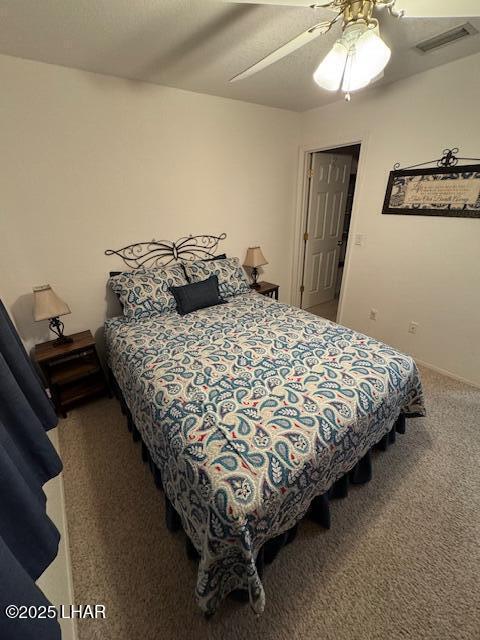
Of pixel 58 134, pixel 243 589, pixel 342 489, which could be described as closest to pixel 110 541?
pixel 243 589

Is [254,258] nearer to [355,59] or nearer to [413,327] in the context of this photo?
[413,327]

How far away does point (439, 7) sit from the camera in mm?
989

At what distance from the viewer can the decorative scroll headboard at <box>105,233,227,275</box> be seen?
2485mm

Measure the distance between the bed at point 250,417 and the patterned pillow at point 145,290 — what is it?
0.31 metres

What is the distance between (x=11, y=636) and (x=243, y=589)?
921 mm

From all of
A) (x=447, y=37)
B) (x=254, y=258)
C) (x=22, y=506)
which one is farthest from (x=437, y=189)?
(x=22, y=506)

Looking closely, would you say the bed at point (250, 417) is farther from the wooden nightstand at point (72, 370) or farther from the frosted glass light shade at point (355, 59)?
the frosted glass light shade at point (355, 59)

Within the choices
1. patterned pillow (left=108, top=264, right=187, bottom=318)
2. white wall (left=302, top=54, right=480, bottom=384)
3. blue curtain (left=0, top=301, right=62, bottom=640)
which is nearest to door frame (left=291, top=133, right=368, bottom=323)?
white wall (left=302, top=54, right=480, bottom=384)

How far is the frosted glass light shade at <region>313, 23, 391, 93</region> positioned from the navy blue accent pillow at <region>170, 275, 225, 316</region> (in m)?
1.61

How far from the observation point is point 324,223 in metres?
3.72

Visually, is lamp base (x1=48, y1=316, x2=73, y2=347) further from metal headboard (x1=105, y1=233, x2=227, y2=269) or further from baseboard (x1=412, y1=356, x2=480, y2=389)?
baseboard (x1=412, y1=356, x2=480, y2=389)

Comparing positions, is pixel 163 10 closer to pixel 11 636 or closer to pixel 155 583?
pixel 11 636

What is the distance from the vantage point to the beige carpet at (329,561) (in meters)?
1.09

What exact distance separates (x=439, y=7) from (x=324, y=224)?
278 centimetres
